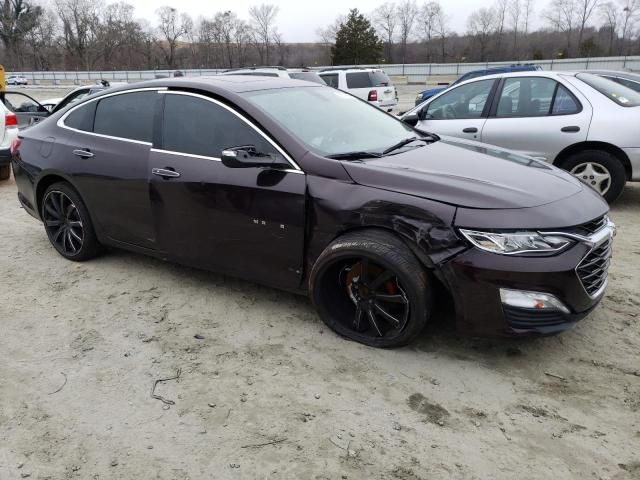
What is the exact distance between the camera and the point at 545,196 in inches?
123

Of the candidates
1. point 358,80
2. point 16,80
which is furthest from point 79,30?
point 358,80

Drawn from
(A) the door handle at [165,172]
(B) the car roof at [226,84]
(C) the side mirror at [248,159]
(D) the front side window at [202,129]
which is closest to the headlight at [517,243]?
(C) the side mirror at [248,159]

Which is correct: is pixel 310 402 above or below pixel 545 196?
below

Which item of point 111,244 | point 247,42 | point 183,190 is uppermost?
point 247,42

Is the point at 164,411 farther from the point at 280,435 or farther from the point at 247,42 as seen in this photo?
the point at 247,42

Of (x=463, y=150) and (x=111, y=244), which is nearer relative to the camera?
(x=463, y=150)

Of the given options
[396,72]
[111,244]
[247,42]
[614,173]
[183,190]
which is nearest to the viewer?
[183,190]

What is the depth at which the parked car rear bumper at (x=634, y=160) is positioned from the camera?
588 cm

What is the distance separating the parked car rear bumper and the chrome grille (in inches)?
126

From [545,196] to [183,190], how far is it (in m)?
2.40

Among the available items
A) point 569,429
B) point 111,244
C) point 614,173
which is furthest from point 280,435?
point 614,173

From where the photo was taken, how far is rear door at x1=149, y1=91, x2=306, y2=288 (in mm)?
3510

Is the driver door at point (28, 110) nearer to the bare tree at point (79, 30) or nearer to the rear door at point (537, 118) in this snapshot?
the rear door at point (537, 118)

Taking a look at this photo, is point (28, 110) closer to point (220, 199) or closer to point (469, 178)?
point (220, 199)
